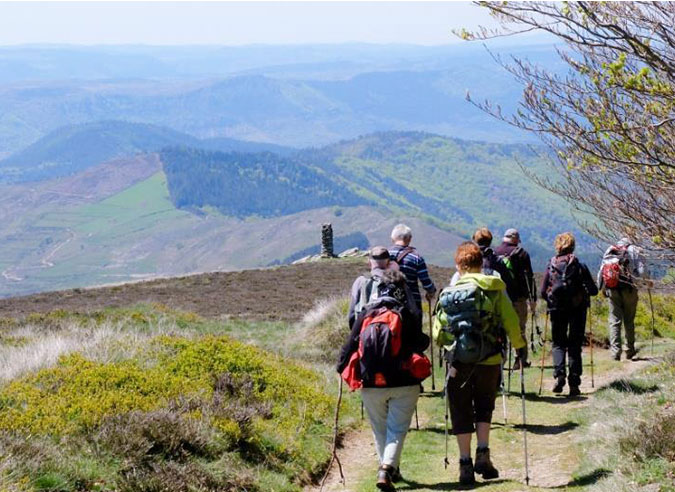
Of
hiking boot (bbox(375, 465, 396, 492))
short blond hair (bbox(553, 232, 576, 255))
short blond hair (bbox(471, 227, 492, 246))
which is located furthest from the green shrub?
short blond hair (bbox(553, 232, 576, 255))

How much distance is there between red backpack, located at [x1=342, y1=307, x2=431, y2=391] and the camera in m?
7.42

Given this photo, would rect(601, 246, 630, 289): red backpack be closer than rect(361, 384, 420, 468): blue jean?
No

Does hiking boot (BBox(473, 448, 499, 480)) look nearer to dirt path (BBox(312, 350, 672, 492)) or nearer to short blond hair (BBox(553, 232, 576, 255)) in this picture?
dirt path (BBox(312, 350, 672, 492))

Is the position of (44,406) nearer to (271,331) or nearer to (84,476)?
(84,476)

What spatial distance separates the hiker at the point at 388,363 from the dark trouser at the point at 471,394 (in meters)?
0.38

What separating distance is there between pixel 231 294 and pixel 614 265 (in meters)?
19.8

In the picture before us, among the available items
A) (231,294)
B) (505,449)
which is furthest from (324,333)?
(231,294)

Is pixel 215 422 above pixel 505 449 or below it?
above

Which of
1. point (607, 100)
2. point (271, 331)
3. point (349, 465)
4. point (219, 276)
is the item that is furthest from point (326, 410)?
point (219, 276)

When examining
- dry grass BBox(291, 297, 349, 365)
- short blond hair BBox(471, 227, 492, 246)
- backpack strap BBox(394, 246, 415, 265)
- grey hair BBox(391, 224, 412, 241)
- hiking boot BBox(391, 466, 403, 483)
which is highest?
grey hair BBox(391, 224, 412, 241)

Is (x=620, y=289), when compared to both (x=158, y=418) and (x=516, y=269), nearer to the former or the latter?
(x=516, y=269)

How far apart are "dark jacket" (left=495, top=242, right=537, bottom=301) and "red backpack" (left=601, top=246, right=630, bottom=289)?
1.81 metres

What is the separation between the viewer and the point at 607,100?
28.9 ft

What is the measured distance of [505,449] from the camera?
9469 mm
